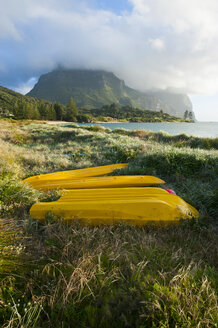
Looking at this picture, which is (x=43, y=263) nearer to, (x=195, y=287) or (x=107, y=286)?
(x=107, y=286)

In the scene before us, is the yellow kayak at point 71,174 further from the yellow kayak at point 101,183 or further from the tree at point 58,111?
the tree at point 58,111

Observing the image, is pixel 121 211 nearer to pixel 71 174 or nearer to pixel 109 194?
pixel 109 194

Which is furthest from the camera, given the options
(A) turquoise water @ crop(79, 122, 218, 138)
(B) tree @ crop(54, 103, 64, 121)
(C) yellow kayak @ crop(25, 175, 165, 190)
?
(B) tree @ crop(54, 103, 64, 121)

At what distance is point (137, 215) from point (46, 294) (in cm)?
163

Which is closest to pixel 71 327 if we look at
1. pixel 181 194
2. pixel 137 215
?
pixel 137 215

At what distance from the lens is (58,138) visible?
15.2m

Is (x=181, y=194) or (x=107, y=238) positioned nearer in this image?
(x=107, y=238)

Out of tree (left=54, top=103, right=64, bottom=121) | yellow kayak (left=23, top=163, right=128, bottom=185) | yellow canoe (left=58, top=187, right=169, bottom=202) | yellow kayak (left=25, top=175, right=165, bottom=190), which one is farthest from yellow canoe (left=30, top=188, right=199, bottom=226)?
tree (left=54, top=103, right=64, bottom=121)

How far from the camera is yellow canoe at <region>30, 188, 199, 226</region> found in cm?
267

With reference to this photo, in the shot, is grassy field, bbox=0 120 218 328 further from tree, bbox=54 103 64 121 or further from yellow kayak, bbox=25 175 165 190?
tree, bbox=54 103 64 121

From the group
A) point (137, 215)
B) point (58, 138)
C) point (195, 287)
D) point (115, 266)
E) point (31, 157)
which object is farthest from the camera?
point (58, 138)

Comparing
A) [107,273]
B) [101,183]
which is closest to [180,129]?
[101,183]

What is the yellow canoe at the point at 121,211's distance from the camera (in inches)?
105

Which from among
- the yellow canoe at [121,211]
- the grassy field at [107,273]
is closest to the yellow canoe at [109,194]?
the yellow canoe at [121,211]
